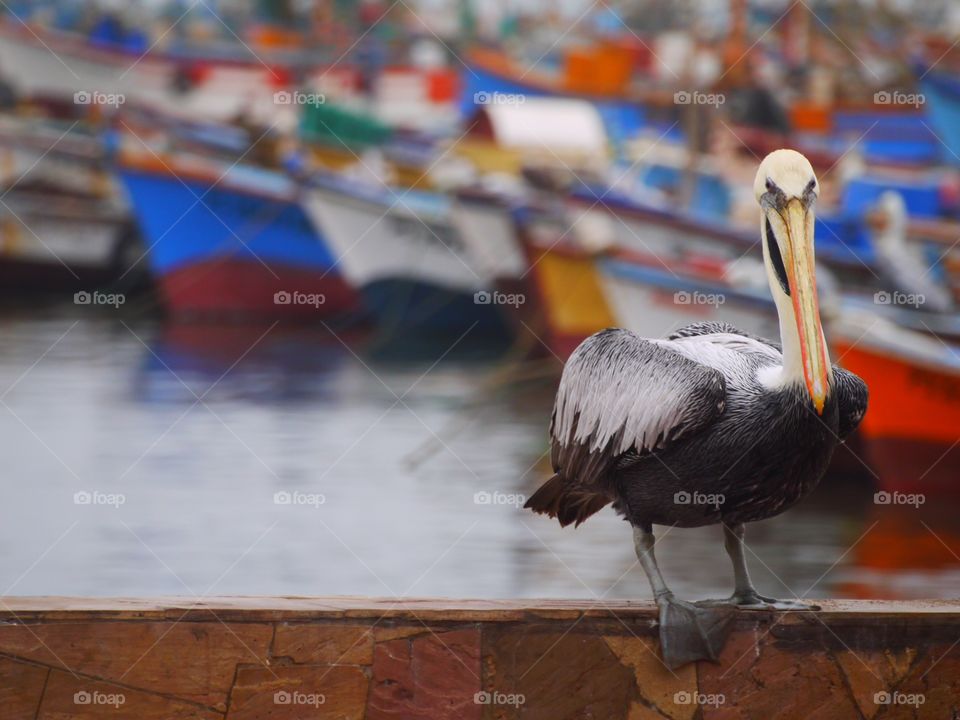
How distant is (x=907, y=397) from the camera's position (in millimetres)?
11758

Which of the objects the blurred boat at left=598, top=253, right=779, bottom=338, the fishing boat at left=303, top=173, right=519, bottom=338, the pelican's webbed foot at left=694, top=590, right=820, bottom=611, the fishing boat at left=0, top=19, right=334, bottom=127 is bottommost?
Answer: the pelican's webbed foot at left=694, top=590, right=820, bottom=611

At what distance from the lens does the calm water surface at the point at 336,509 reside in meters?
10.7

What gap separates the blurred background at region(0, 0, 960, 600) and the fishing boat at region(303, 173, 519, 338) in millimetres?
54

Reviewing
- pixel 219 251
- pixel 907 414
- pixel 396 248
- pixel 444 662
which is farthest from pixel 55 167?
pixel 444 662

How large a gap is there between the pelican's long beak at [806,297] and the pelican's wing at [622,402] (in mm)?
275

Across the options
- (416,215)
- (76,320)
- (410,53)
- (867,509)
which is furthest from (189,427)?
(410,53)

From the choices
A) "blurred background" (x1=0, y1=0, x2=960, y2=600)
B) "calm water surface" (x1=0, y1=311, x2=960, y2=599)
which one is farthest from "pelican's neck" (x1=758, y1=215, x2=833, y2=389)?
"calm water surface" (x1=0, y1=311, x2=960, y2=599)

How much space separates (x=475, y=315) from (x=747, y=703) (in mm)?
22488

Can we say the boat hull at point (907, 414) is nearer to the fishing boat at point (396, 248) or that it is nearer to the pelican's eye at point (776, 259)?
the pelican's eye at point (776, 259)

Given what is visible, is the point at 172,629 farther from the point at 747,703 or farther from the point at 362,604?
the point at 747,703

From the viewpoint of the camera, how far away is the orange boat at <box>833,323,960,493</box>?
11523 millimetres

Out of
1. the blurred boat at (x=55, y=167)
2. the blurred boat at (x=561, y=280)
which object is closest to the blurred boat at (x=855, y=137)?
the blurred boat at (x=561, y=280)

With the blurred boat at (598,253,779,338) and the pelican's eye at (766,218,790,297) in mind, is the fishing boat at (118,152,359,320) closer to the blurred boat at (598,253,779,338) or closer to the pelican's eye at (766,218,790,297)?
the blurred boat at (598,253,779,338)

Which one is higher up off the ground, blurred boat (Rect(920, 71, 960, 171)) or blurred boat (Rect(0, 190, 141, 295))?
blurred boat (Rect(0, 190, 141, 295))
